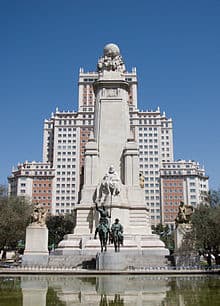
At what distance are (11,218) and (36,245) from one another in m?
9.90

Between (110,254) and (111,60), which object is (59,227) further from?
(110,254)

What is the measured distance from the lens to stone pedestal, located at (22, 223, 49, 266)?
113ft

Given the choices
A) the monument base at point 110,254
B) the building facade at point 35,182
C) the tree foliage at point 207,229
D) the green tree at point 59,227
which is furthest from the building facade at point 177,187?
the tree foliage at point 207,229

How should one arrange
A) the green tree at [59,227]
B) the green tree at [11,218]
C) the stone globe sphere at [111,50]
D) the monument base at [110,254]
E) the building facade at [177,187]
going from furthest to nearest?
the building facade at [177,187] < the green tree at [59,227] < the stone globe sphere at [111,50] < the green tree at [11,218] < the monument base at [110,254]

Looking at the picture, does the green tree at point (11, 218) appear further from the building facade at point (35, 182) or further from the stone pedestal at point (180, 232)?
the building facade at point (35, 182)

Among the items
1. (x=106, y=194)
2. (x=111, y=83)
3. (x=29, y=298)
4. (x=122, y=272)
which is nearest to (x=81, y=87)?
(x=111, y=83)

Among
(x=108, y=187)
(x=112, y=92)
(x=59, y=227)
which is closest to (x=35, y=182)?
(x=59, y=227)

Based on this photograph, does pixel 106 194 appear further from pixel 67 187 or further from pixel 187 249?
pixel 67 187

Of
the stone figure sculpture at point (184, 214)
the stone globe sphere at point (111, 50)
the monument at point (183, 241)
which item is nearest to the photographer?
the monument at point (183, 241)

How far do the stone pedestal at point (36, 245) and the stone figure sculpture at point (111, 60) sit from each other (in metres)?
22.5

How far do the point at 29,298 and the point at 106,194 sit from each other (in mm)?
27964

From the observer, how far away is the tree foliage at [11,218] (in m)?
44.0

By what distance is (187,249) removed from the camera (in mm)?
34062

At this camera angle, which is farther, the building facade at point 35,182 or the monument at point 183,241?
the building facade at point 35,182
